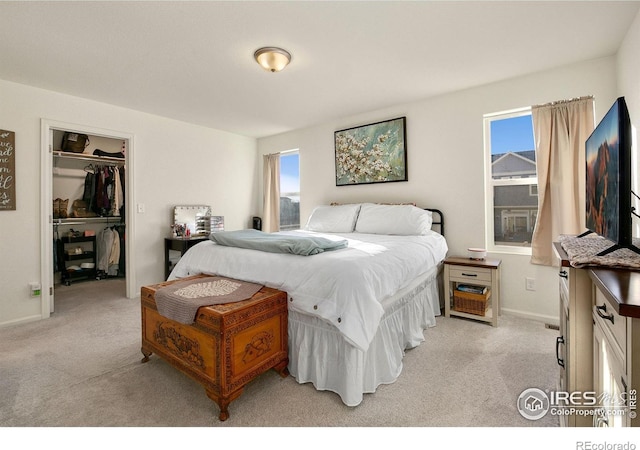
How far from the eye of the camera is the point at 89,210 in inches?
190

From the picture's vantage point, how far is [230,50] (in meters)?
2.40

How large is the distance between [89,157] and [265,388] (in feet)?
15.4

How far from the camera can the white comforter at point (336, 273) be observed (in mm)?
1672

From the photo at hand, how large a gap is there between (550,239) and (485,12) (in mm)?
2094

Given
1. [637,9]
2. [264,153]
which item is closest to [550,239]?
[637,9]

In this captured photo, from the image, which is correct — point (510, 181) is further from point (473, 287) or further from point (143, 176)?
point (143, 176)

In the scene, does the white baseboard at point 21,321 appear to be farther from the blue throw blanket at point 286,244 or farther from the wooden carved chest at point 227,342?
the blue throw blanket at point 286,244

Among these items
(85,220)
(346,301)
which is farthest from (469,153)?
(85,220)

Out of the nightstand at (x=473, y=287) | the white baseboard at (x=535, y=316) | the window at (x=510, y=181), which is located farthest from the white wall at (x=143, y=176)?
the white baseboard at (x=535, y=316)

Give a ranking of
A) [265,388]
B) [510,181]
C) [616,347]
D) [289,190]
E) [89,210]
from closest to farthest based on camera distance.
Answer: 1. [616,347]
2. [265,388]
3. [510,181]
4. [89,210]
5. [289,190]

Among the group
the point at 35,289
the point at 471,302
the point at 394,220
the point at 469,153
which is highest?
the point at 469,153

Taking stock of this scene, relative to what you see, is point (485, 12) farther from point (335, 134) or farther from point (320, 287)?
point (335, 134)

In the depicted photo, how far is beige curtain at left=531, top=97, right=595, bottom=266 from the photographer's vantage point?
→ 265cm

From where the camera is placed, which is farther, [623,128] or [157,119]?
[157,119]
